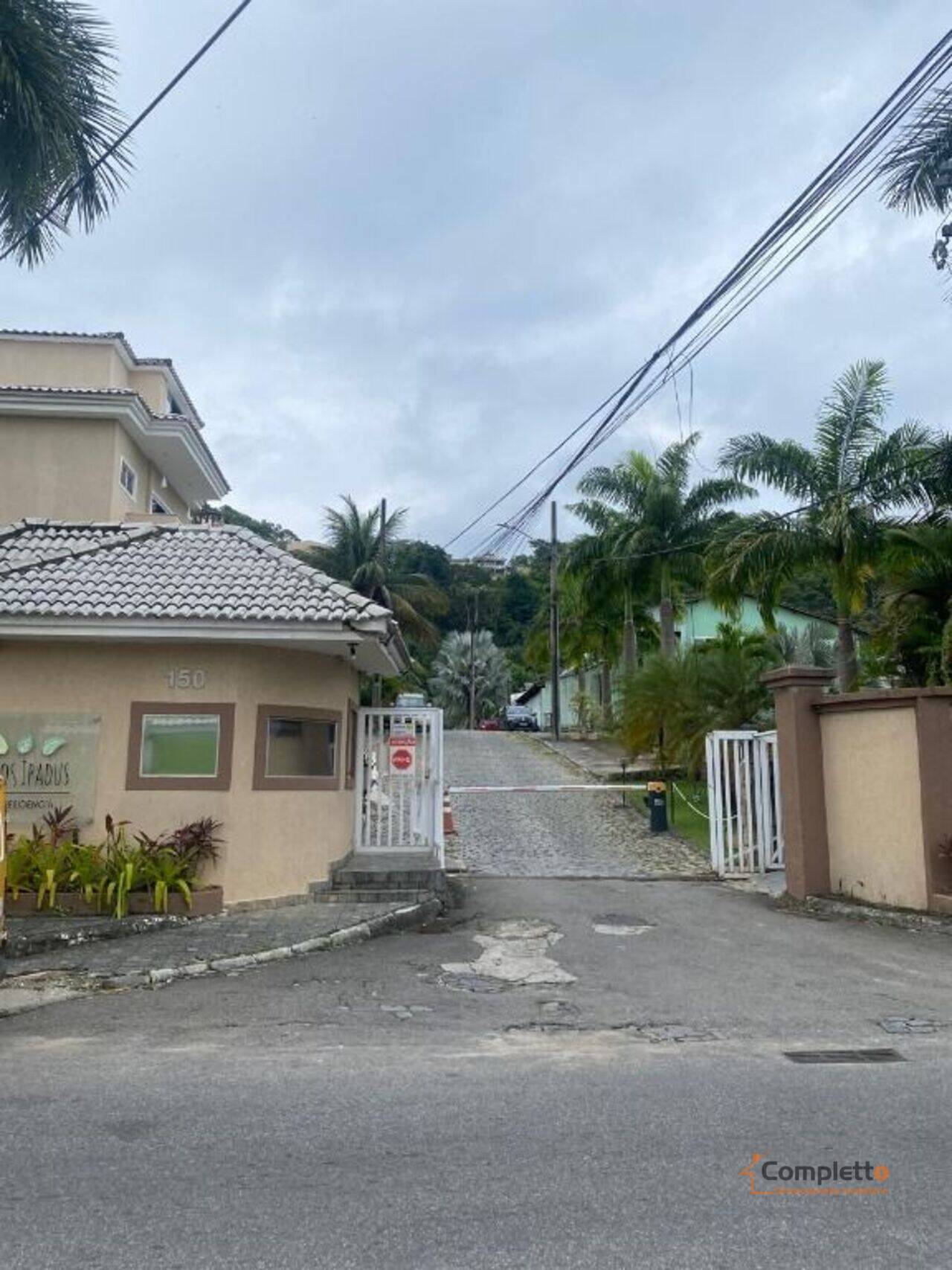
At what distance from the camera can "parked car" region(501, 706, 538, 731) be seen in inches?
2117

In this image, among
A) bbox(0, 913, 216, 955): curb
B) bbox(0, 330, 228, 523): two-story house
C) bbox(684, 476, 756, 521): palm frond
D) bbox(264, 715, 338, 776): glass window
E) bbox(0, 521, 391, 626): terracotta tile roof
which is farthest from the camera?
bbox(684, 476, 756, 521): palm frond

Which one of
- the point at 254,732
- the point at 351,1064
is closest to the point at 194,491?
the point at 254,732

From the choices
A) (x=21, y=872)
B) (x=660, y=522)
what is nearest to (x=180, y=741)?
(x=21, y=872)

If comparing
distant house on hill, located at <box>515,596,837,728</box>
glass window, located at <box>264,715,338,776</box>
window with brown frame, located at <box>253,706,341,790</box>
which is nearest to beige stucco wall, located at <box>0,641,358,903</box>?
window with brown frame, located at <box>253,706,341,790</box>

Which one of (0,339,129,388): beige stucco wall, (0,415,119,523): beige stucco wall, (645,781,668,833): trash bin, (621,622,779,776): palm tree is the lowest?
(645,781,668,833): trash bin

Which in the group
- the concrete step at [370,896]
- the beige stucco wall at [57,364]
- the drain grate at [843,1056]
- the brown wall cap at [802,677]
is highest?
the beige stucco wall at [57,364]

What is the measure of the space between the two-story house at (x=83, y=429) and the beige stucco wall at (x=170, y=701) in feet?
22.8

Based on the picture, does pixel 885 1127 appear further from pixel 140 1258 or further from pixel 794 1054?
pixel 140 1258

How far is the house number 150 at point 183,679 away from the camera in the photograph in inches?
442

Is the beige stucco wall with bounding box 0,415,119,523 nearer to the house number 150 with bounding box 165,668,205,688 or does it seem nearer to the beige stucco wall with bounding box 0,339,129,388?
the beige stucco wall with bounding box 0,339,129,388

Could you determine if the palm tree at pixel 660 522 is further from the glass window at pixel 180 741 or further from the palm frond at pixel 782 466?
the glass window at pixel 180 741

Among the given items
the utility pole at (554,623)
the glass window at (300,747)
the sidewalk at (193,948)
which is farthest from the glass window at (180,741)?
the utility pole at (554,623)

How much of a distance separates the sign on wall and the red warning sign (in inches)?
142

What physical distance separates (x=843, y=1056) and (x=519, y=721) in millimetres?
47515
